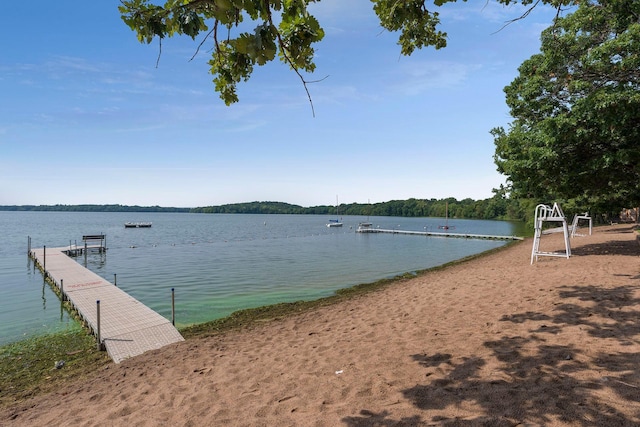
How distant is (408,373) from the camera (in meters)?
5.41

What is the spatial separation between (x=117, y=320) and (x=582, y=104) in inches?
710

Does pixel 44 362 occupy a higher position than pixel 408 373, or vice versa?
pixel 408 373

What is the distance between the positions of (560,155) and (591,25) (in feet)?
16.3

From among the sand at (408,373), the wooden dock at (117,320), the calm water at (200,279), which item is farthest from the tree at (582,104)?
the wooden dock at (117,320)

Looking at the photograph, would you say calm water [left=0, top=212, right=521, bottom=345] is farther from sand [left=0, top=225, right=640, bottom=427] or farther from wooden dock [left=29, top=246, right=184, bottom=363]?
sand [left=0, top=225, right=640, bottom=427]

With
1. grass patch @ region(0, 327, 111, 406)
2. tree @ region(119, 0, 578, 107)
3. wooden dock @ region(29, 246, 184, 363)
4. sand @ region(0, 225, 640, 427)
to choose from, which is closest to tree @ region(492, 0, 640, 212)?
sand @ region(0, 225, 640, 427)

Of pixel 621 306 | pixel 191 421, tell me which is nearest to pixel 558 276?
pixel 621 306

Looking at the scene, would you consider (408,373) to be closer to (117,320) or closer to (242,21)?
(242,21)

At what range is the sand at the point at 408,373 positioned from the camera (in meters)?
4.13

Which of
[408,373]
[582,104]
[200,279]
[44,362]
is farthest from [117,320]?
[582,104]

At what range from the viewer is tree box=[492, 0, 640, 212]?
36.1 ft

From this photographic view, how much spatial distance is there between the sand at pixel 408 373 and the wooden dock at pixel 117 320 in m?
0.99

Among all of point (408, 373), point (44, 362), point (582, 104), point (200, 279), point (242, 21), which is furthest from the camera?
point (200, 279)

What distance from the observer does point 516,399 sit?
4.14m
